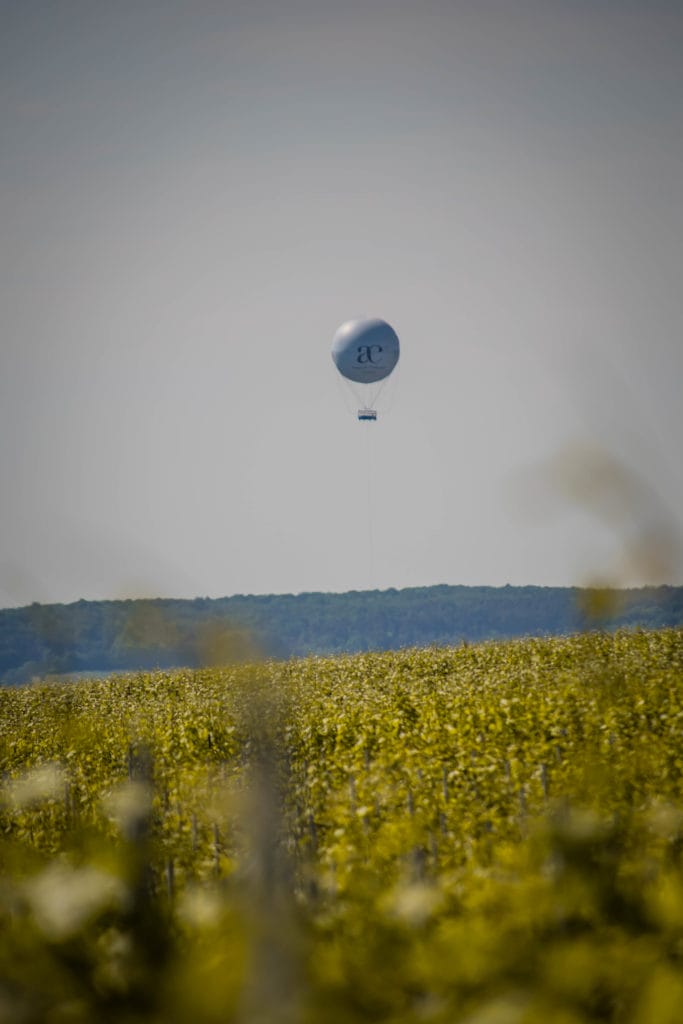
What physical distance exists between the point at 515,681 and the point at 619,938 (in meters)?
14.3

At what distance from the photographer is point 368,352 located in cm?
Answer: 3731

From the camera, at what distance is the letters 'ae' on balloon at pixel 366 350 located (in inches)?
1471

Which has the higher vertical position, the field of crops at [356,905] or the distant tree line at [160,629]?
the distant tree line at [160,629]

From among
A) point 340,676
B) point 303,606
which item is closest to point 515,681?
point 340,676

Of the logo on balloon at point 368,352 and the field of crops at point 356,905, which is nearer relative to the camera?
the field of crops at point 356,905

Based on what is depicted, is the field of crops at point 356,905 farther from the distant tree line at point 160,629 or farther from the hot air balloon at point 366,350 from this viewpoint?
the hot air balloon at point 366,350

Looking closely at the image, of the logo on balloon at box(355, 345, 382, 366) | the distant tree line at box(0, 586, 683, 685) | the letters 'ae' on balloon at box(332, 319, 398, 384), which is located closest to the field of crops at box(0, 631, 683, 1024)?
the distant tree line at box(0, 586, 683, 685)

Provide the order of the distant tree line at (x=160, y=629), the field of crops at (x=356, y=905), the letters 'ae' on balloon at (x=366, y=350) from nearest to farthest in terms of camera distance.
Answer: the distant tree line at (x=160, y=629)
the field of crops at (x=356, y=905)
the letters 'ae' on balloon at (x=366, y=350)

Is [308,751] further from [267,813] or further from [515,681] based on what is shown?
[267,813]

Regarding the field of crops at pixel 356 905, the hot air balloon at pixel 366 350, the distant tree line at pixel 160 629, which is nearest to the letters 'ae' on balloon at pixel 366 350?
the hot air balloon at pixel 366 350

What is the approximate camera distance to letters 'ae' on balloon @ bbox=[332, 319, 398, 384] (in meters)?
37.4

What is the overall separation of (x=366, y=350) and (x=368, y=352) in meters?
0.12

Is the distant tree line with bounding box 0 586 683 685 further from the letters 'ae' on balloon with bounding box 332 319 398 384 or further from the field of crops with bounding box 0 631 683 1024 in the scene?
the letters 'ae' on balloon with bounding box 332 319 398 384

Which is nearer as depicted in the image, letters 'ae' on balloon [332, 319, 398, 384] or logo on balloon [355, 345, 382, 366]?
logo on balloon [355, 345, 382, 366]
